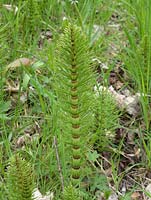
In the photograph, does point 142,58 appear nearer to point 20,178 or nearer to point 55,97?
point 55,97

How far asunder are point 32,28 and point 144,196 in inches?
66.6

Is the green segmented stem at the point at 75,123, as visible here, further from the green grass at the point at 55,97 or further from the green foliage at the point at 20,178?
the green foliage at the point at 20,178

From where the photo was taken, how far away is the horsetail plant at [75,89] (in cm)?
213

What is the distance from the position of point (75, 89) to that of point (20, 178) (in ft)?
1.64

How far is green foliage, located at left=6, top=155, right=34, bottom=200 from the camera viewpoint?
2.09 m

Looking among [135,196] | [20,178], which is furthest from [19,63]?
[20,178]

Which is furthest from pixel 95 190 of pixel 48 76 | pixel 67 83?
pixel 48 76

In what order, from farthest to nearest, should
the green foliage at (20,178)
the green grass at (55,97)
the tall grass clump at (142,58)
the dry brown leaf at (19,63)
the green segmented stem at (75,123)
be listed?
the dry brown leaf at (19,63) < the tall grass clump at (142,58) < the green grass at (55,97) < the green segmented stem at (75,123) < the green foliage at (20,178)

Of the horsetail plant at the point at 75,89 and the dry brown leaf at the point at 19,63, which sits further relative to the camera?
the dry brown leaf at the point at 19,63

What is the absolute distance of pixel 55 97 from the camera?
3.13 m

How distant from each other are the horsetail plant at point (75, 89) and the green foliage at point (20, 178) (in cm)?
40

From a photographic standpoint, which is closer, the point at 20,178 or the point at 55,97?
the point at 20,178

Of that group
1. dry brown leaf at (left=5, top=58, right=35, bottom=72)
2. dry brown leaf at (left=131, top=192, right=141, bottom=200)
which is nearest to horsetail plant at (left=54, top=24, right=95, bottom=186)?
dry brown leaf at (left=131, top=192, right=141, bottom=200)

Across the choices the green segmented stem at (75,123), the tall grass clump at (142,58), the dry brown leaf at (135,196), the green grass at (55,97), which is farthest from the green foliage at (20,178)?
the tall grass clump at (142,58)
